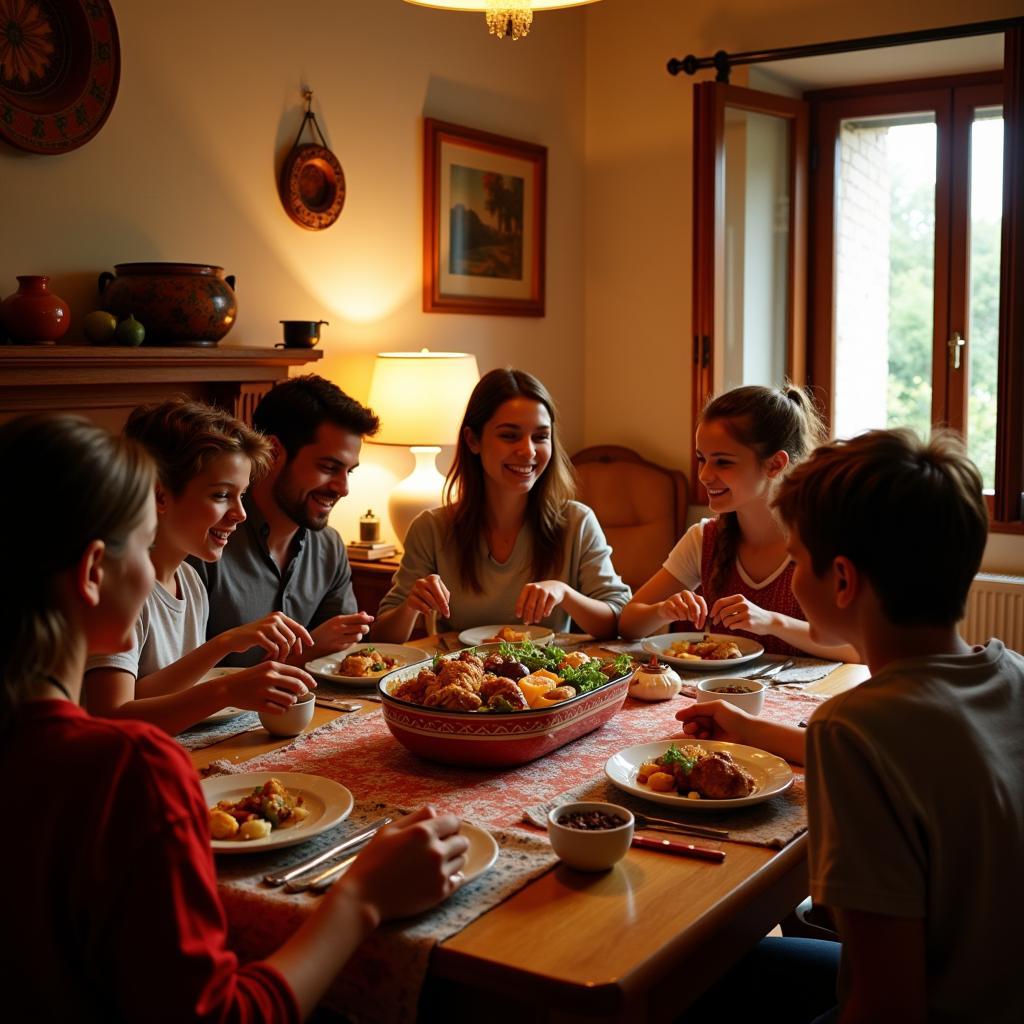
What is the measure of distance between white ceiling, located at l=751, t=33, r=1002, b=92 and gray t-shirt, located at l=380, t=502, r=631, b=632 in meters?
2.32

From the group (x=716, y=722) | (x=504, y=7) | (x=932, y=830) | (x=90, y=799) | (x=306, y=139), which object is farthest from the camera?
(x=306, y=139)

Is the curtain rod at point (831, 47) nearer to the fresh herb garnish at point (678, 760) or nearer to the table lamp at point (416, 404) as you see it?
the table lamp at point (416, 404)

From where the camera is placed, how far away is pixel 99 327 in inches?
112

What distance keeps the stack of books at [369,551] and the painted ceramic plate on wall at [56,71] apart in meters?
1.44

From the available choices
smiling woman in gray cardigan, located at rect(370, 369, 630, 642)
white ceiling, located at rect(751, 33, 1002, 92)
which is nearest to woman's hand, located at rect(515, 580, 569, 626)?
smiling woman in gray cardigan, located at rect(370, 369, 630, 642)

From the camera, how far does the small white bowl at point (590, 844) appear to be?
4.41 ft

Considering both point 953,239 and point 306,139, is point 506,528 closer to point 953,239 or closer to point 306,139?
point 306,139

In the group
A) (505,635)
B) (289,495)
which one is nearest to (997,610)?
(505,635)

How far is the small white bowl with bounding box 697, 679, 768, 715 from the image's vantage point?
189 centimetres

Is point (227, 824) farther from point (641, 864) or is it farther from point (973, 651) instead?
point (973, 651)

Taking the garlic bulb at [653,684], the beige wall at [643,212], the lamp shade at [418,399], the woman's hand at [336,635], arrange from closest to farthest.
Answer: the garlic bulb at [653,684] < the woman's hand at [336,635] < the lamp shade at [418,399] < the beige wall at [643,212]

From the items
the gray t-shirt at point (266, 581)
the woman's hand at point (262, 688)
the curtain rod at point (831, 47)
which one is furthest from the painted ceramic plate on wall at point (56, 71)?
the curtain rod at point (831, 47)

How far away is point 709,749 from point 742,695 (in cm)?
19

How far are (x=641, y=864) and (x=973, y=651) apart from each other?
445 mm
